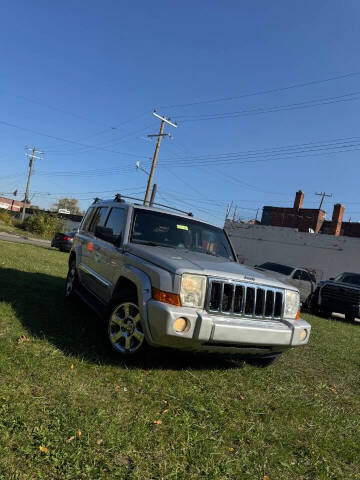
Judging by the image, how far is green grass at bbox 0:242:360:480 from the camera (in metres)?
2.35

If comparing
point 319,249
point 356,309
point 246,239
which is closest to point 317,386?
point 356,309

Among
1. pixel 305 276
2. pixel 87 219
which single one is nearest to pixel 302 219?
pixel 305 276

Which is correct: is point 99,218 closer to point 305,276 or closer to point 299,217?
point 305,276

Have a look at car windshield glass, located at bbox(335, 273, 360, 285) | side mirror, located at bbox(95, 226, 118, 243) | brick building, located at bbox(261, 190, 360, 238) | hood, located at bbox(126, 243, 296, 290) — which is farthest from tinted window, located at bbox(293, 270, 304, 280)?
brick building, located at bbox(261, 190, 360, 238)

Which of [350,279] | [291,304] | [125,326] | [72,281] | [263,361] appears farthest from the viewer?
[350,279]

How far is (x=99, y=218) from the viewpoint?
20.2 ft

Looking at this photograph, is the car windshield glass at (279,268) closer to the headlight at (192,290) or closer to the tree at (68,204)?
the headlight at (192,290)

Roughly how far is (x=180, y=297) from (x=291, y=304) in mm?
1445

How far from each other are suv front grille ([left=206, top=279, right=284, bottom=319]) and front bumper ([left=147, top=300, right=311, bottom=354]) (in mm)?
84

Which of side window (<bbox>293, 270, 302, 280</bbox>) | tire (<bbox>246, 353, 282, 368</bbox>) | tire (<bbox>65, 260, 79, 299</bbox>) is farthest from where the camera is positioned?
side window (<bbox>293, 270, 302, 280</bbox>)

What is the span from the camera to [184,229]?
5.16 metres

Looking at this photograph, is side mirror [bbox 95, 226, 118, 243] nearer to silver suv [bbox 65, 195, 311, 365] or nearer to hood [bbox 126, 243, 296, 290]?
silver suv [bbox 65, 195, 311, 365]

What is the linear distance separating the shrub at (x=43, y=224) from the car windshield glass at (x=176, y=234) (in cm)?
3725

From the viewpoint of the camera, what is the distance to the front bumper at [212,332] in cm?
342
